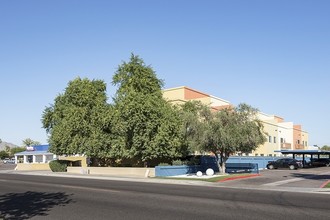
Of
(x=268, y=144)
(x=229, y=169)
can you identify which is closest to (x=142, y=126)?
(x=229, y=169)

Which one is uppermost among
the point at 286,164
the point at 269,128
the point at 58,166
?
the point at 269,128

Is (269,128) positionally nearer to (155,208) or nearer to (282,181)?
(282,181)

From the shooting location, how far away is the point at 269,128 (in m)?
79.5

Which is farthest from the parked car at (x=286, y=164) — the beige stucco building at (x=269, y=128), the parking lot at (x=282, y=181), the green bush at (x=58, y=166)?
the green bush at (x=58, y=166)

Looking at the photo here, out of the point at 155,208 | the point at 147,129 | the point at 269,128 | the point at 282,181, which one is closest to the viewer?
the point at 155,208

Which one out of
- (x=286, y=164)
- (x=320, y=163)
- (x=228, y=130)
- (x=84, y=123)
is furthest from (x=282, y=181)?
(x=320, y=163)

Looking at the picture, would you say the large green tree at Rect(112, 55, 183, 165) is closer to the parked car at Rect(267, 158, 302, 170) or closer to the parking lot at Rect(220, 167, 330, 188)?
the parking lot at Rect(220, 167, 330, 188)

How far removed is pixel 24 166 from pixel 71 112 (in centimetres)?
1907

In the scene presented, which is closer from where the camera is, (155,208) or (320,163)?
(155,208)

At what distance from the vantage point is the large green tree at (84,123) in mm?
44281

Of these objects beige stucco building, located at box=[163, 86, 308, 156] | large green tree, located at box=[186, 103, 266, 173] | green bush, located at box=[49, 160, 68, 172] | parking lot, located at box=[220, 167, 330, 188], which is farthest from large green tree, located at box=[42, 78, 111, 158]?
parking lot, located at box=[220, 167, 330, 188]

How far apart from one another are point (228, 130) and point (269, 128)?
50.4 m

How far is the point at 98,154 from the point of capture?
144ft

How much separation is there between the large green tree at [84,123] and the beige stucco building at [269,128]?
9.57 meters
